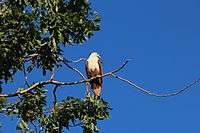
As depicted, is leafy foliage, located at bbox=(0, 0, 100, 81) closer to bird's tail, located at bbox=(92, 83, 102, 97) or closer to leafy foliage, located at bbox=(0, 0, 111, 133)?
leafy foliage, located at bbox=(0, 0, 111, 133)

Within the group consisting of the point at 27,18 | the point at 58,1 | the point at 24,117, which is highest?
the point at 58,1

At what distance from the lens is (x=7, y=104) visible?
1118 centimetres

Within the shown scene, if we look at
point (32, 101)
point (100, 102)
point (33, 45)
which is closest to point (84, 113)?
point (100, 102)

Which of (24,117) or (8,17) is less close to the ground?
(8,17)

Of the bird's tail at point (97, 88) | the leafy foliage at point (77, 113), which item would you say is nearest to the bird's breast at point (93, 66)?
the bird's tail at point (97, 88)

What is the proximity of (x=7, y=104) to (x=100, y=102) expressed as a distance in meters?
1.97

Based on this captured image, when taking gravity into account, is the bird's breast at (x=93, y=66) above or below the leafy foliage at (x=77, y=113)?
above

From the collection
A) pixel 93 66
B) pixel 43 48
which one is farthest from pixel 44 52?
pixel 93 66

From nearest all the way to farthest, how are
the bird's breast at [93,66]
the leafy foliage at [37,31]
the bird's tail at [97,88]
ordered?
1. the leafy foliage at [37,31]
2. the bird's tail at [97,88]
3. the bird's breast at [93,66]

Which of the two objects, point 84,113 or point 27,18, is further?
point 84,113

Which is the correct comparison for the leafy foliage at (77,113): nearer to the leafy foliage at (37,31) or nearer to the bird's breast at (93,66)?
the leafy foliage at (37,31)

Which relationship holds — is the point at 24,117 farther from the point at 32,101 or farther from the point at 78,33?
the point at 78,33

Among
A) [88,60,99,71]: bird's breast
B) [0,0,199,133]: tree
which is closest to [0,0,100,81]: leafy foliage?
[0,0,199,133]: tree

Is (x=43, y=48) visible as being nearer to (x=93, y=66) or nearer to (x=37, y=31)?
(x=37, y=31)
